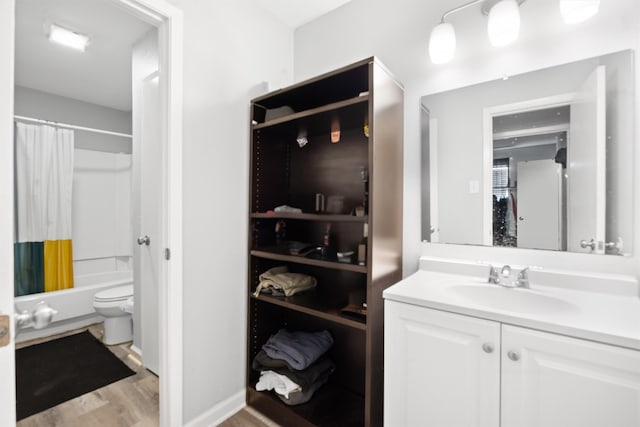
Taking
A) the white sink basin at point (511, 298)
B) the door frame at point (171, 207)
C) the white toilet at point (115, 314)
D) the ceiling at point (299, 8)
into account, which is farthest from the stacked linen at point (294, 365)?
the ceiling at point (299, 8)

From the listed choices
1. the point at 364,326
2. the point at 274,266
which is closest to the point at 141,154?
the point at 274,266

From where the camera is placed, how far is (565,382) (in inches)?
33.2

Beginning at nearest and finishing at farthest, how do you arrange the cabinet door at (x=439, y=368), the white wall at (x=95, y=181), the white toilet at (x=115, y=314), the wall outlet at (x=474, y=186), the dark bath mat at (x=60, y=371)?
the cabinet door at (x=439, y=368)
the wall outlet at (x=474, y=186)
the dark bath mat at (x=60, y=371)
the white toilet at (x=115, y=314)
the white wall at (x=95, y=181)

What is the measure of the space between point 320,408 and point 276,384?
0.89 feet

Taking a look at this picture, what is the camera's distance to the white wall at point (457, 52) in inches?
45.7

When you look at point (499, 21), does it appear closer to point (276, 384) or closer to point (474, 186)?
point (474, 186)

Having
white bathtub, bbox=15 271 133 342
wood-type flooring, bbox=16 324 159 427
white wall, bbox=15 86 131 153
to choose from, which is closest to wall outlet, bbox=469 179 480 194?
wood-type flooring, bbox=16 324 159 427

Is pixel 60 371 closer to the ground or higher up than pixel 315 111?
closer to the ground

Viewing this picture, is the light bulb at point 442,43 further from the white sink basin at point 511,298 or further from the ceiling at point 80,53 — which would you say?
the ceiling at point 80,53

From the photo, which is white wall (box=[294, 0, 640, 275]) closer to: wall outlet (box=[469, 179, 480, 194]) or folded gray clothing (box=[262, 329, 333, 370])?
wall outlet (box=[469, 179, 480, 194])

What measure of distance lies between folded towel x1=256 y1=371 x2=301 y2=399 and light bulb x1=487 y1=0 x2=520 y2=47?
6.38 feet

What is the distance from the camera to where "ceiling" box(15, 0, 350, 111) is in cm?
182

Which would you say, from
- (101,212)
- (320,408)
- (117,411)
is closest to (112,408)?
(117,411)

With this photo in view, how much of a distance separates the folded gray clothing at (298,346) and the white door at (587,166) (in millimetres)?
1313
